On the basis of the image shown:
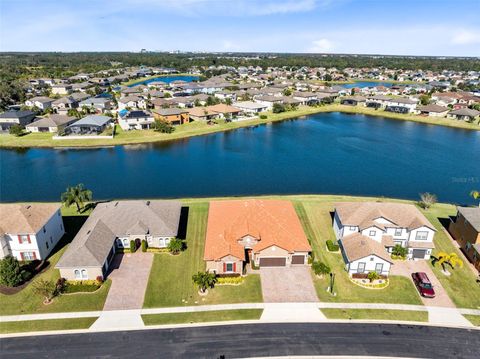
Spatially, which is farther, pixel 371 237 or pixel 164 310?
pixel 371 237

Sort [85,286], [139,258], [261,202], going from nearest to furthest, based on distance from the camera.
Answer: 1. [85,286]
2. [139,258]
3. [261,202]

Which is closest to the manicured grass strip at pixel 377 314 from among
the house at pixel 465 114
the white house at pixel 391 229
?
the white house at pixel 391 229

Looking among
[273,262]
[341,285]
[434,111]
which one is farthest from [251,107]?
[341,285]

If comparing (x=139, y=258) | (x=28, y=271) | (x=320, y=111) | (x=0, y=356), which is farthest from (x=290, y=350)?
(x=320, y=111)

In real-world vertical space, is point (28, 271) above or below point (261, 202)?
below

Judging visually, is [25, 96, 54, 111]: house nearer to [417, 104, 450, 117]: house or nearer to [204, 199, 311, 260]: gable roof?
[204, 199, 311, 260]: gable roof

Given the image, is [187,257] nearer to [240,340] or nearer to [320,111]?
[240,340]

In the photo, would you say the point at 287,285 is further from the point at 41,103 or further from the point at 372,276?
the point at 41,103

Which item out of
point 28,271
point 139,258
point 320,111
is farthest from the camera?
point 320,111

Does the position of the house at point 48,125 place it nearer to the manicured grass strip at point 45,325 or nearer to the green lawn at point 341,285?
the manicured grass strip at point 45,325
